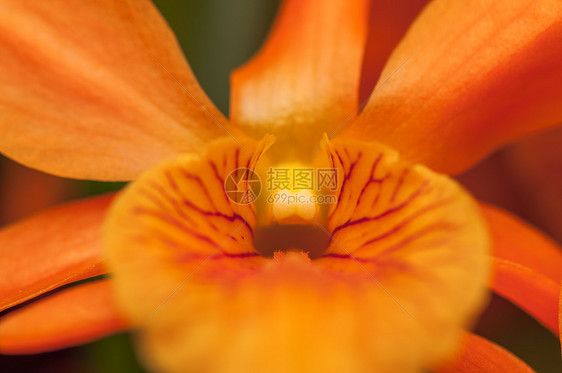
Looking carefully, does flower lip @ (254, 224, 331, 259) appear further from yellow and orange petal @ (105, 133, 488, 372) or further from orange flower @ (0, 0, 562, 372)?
yellow and orange petal @ (105, 133, 488, 372)

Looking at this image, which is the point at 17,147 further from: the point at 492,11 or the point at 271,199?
the point at 492,11

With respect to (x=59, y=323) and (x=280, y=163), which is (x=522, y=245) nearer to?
(x=280, y=163)

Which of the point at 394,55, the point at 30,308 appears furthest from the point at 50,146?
the point at 394,55

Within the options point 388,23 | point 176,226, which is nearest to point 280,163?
point 176,226

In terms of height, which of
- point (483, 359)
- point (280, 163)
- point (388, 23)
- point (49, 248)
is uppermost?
point (388, 23)

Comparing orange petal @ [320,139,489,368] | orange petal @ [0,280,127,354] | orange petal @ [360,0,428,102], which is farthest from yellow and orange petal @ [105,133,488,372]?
orange petal @ [360,0,428,102]

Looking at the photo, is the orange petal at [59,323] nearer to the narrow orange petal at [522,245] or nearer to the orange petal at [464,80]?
the orange petal at [464,80]

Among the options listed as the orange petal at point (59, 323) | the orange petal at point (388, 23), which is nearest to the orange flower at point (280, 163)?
the orange petal at point (59, 323)
